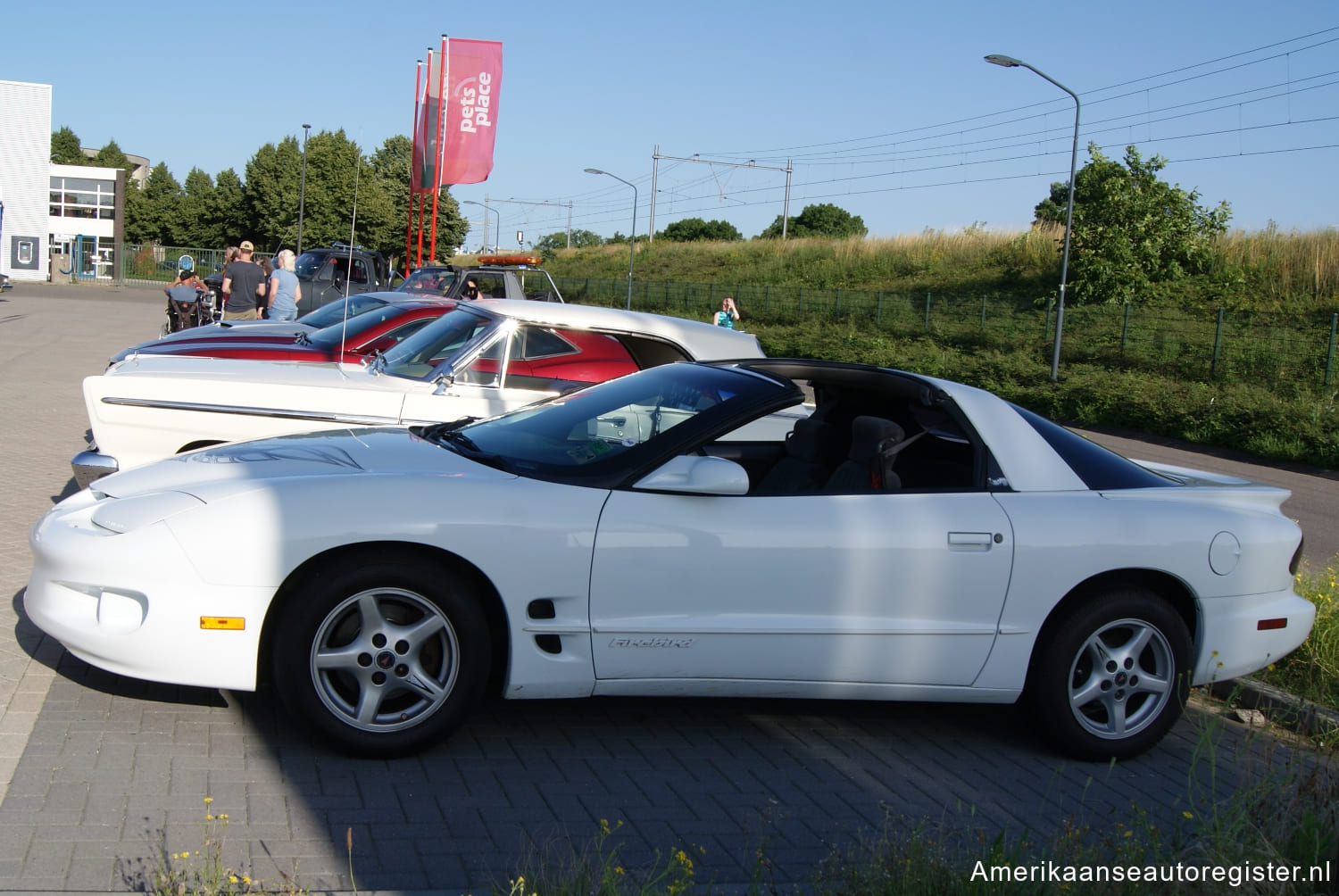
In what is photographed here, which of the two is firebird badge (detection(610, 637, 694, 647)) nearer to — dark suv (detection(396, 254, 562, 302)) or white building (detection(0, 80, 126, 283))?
dark suv (detection(396, 254, 562, 302))

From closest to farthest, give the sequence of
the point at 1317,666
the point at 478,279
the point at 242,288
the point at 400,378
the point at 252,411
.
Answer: the point at 1317,666, the point at 252,411, the point at 400,378, the point at 242,288, the point at 478,279

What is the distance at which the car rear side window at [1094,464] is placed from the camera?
4.92 meters

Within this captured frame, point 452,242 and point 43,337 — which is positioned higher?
point 452,242

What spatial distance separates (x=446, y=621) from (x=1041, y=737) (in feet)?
7.89

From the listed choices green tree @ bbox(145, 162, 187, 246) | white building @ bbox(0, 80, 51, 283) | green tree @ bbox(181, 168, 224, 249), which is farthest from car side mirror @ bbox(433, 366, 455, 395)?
green tree @ bbox(145, 162, 187, 246)

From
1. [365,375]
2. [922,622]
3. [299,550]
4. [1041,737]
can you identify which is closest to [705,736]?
[922,622]

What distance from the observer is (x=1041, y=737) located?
475 cm

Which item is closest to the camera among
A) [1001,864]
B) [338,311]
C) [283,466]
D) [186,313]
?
[1001,864]

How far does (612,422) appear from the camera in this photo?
487cm

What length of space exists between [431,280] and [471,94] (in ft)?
18.2

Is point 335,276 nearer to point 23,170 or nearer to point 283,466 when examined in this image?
point 283,466

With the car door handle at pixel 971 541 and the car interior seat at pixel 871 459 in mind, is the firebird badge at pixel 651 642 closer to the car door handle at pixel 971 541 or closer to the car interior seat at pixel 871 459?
the car interior seat at pixel 871 459

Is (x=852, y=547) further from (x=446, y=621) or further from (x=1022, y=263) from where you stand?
(x=1022, y=263)

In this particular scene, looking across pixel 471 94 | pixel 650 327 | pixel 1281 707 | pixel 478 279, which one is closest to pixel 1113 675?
pixel 1281 707
